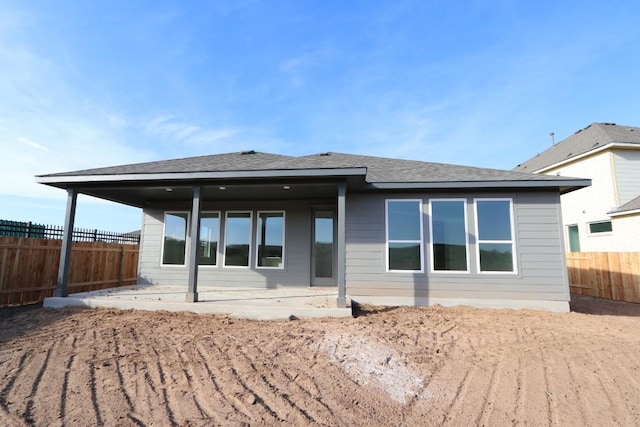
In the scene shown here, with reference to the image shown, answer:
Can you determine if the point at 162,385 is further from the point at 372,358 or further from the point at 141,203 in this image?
the point at 141,203

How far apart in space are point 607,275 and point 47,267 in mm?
15709

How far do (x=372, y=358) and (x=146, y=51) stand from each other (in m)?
10.0

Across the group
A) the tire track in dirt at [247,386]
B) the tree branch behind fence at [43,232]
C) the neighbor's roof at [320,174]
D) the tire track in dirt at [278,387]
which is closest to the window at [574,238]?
the neighbor's roof at [320,174]

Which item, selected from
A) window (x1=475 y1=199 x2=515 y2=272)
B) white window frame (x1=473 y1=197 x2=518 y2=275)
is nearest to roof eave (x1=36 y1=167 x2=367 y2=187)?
white window frame (x1=473 y1=197 x2=518 y2=275)

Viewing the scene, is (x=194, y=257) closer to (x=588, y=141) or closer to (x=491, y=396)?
(x=491, y=396)

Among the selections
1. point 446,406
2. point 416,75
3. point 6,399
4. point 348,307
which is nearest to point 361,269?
point 348,307

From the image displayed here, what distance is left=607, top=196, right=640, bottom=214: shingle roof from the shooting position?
10.2 meters

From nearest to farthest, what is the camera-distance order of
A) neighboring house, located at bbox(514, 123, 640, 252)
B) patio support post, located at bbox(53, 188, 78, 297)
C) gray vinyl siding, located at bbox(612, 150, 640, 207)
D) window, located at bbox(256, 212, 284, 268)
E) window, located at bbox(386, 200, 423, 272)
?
patio support post, located at bbox(53, 188, 78, 297), window, located at bbox(386, 200, 423, 272), window, located at bbox(256, 212, 284, 268), neighboring house, located at bbox(514, 123, 640, 252), gray vinyl siding, located at bbox(612, 150, 640, 207)

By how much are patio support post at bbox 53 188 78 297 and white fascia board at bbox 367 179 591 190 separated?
659 centimetres

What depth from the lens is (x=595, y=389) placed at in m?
3.13

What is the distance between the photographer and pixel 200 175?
245 inches

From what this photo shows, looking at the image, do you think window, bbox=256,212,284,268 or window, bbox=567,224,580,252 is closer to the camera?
window, bbox=256,212,284,268

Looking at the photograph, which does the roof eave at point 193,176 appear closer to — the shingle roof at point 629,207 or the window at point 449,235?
the window at point 449,235

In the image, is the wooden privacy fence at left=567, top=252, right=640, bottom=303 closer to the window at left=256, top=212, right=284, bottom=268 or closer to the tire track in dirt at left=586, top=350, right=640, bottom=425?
the tire track in dirt at left=586, top=350, right=640, bottom=425
